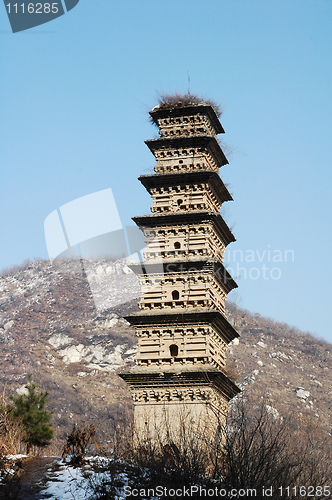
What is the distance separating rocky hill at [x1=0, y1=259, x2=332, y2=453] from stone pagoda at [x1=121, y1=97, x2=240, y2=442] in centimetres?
4543

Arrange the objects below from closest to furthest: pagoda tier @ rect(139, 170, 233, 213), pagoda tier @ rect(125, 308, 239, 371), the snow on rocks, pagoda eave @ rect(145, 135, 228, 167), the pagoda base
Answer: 1. the pagoda base
2. pagoda tier @ rect(125, 308, 239, 371)
3. pagoda tier @ rect(139, 170, 233, 213)
4. pagoda eave @ rect(145, 135, 228, 167)
5. the snow on rocks

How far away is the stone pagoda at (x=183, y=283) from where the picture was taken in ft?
67.5

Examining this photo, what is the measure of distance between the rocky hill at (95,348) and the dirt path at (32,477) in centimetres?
4691

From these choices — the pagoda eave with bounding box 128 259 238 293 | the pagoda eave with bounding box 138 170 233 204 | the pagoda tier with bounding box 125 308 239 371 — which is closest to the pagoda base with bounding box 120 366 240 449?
the pagoda tier with bounding box 125 308 239 371

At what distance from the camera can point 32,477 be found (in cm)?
1636

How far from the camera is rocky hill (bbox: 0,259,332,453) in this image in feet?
270

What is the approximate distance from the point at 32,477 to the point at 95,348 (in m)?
81.4

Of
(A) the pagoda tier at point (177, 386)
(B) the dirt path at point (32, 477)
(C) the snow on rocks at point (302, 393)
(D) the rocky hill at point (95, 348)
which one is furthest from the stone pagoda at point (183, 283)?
(C) the snow on rocks at point (302, 393)

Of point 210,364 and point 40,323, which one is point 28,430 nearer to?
point 210,364

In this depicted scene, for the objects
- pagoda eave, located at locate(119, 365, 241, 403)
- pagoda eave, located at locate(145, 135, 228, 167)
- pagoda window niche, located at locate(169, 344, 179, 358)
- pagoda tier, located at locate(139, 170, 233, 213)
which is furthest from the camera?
pagoda eave, located at locate(145, 135, 228, 167)

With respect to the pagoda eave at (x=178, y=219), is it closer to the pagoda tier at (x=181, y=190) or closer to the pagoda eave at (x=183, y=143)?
the pagoda tier at (x=181, y=190)

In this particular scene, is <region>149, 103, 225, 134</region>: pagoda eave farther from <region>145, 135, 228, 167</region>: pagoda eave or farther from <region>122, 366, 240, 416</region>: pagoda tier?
<region>122, 366, 240, 416</region>: pagoda tier

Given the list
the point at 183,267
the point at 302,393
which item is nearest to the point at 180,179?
the point at 183,267

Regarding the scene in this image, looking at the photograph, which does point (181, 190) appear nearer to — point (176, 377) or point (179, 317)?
point (179, 317)
